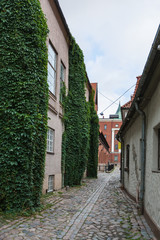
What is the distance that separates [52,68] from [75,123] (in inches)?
137

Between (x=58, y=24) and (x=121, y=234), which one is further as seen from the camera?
(x=58, y=24)

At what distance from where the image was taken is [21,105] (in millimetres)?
7246

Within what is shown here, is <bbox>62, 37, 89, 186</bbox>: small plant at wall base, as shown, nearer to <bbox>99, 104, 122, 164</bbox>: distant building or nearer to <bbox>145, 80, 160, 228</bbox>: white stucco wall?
<bbox>145, 80, 160, 228</bbox>: white stucco wall

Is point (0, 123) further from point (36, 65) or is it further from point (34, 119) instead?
point (36, 65)

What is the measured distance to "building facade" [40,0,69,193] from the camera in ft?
36.5

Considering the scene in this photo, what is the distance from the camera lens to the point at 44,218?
662cm

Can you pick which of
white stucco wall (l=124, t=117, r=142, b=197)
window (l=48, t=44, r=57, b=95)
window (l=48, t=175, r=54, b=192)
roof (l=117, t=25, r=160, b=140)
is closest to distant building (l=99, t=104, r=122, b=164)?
window (l=48, t=175, r=54, b=192)

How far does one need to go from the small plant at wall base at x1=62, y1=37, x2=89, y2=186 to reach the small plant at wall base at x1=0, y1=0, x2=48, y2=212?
5.65 m

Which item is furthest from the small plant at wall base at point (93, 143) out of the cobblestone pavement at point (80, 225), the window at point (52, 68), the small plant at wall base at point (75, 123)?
the cobblestone pavement at point (80, 225)

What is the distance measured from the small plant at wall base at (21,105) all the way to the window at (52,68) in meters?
3.24

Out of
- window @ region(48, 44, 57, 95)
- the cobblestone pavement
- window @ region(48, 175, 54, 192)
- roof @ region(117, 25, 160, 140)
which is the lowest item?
the cobblestone pavement

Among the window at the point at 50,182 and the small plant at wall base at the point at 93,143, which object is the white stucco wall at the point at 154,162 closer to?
the window at the point at 50,182

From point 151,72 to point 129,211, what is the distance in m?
4.30

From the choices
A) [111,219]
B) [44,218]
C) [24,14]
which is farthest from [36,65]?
[111,219]
